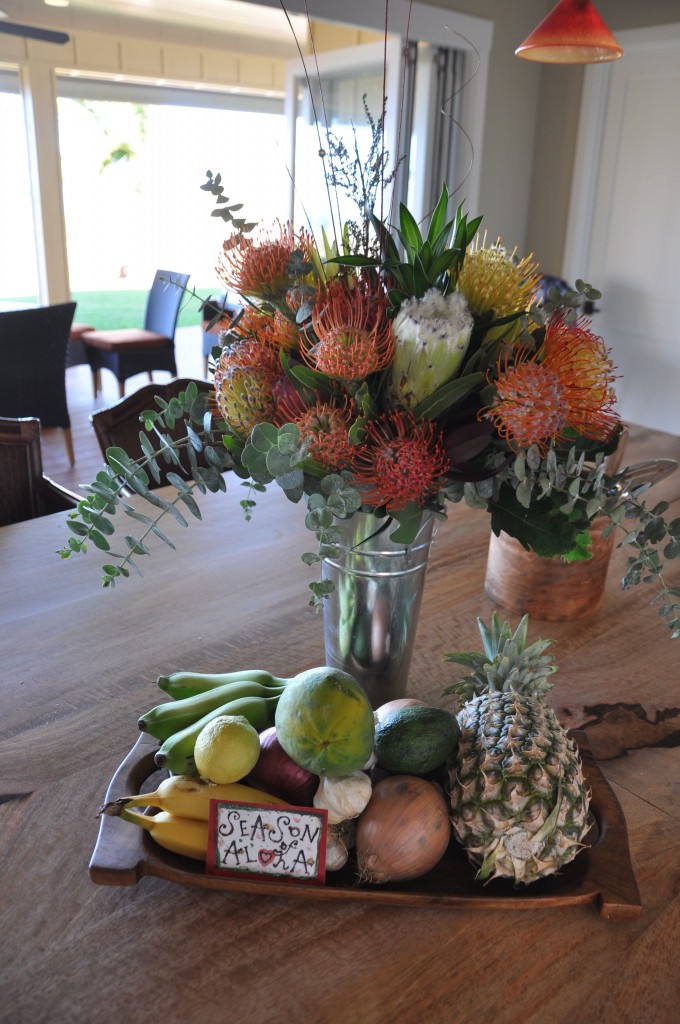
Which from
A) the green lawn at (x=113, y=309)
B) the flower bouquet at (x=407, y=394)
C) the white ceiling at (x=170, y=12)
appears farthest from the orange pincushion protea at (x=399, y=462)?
the green lawn at (x=113, y=309)

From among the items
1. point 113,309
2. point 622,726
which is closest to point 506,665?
point 622,726

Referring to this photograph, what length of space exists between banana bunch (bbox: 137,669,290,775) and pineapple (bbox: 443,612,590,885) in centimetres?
20

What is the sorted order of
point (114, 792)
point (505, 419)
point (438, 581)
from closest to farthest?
point (505, 419), point (114, 792), point (438, 581)

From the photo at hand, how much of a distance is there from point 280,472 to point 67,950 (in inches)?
16.5

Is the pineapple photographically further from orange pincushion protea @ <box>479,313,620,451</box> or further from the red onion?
orange pincushion protea @ <box>479,313,620,451</box>

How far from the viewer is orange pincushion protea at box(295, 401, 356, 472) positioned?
66 cm

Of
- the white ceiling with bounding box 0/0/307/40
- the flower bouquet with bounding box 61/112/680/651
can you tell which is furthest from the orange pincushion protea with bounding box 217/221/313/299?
the white ceiling with bounding box 0/0/307/40

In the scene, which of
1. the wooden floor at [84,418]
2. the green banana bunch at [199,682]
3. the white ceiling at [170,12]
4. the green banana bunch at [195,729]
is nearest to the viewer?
the green banana bunch at [195,729]

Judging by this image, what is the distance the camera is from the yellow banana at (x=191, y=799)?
27.1 inches

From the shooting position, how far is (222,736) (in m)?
0.69

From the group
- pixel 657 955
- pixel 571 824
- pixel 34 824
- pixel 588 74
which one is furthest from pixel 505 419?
pixel 588 74

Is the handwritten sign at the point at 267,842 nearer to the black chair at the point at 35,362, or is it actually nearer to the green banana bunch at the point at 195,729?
the green banana bunch at the point at 195,729

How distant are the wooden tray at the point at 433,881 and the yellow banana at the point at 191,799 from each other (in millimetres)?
34

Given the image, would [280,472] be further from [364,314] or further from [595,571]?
[595,571]
